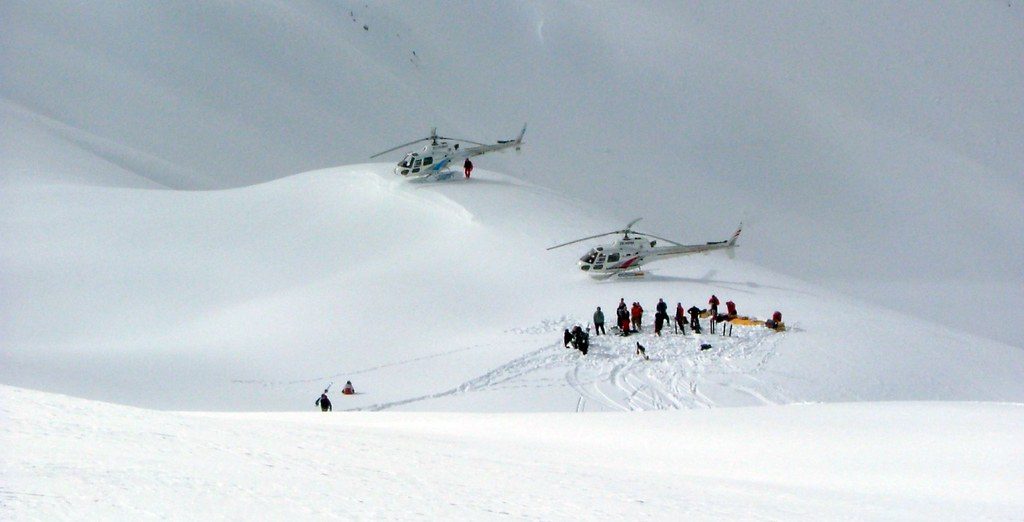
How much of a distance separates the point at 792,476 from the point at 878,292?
121 feet

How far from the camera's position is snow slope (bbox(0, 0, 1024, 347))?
165 feet

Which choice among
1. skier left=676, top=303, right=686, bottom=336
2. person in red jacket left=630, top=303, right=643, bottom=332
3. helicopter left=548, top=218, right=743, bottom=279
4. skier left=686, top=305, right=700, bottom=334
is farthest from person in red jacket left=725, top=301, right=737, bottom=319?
helicopter left=548, top=218, right=743, bottom=279

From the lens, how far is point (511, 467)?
7535mm

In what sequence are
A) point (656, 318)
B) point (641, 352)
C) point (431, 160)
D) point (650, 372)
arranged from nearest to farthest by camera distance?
point (650, 372) → point (641, 352) → point (656, 318) → point (431, 160)

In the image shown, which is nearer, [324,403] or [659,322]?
[324,403]

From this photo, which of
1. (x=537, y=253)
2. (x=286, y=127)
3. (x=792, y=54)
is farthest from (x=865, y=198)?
(x=286, y=127)

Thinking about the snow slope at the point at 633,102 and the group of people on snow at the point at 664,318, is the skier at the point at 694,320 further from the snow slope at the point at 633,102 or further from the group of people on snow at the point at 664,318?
the snow slope at the point at 633,102

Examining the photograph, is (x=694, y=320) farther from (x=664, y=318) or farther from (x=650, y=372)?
(x=650, y=372)

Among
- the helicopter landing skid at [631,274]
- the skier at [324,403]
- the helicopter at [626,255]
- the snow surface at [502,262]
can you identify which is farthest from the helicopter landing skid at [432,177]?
the skier at [324,403]

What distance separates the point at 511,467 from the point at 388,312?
17921mm

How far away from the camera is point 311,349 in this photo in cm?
2306

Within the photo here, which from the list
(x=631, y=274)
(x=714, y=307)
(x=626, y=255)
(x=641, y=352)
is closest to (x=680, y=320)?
(x=714, y=307)

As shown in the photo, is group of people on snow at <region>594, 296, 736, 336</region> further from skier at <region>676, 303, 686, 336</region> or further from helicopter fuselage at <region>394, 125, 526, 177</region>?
helicopter fuselage at <region>394, 125, 526, 177</region>

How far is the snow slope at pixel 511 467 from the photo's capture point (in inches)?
205
